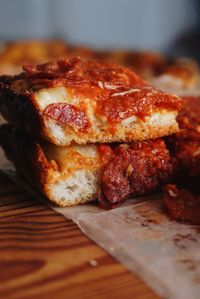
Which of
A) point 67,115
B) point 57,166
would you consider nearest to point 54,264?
point 57,166

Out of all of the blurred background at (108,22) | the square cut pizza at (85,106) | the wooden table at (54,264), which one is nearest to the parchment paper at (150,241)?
the wooden table at (54,264)

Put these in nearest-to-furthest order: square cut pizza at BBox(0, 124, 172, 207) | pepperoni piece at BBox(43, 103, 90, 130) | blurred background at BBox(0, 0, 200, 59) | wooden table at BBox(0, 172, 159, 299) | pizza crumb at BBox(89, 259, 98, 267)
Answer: wooden table at BBox(0, 172, 159, 299)
pizza crumb at BBox(89, 259, 98, 267)
pepperoni piece at BBox(43, 103, 90, 130)
square cut pizza at BBox(0, 124, 172, 207)
blurred background at BBox(0, 0, 200, 59)

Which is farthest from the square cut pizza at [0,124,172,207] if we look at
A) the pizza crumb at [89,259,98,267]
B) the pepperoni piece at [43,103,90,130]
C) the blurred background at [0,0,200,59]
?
the blurred background at [0,0,200,59]

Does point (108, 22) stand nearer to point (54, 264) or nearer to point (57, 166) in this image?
point (57, 166)

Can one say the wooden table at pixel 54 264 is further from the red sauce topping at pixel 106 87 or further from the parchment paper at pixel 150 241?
the red sauce topping at pixel 106 87

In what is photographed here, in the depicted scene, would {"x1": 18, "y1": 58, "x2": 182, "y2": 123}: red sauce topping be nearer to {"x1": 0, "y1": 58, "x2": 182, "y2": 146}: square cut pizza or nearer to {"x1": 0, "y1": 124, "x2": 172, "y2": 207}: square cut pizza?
{"x1": 0, "y1": 58, "x2": 182, "y2": 146}: square cut pizza

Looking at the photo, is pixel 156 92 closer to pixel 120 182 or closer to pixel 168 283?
pixel 120 182
